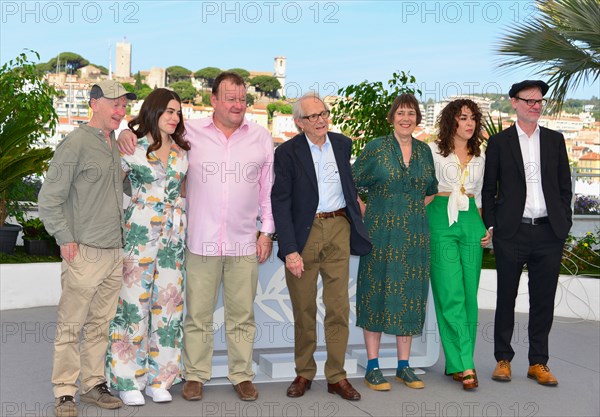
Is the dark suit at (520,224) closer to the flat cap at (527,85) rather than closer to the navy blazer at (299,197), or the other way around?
the flat cap at (527,85)

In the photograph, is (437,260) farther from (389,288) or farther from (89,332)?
(89,332)

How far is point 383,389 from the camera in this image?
15.3 feet

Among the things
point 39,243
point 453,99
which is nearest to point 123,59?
point 39,243

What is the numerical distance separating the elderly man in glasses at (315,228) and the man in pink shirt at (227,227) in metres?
0.13

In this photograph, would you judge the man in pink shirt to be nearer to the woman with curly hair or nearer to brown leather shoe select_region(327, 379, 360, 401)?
brown leather shoe select_region(327, 379, 360, 401)

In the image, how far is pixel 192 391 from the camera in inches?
172

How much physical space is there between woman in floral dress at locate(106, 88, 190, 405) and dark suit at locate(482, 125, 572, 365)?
1.97 metres

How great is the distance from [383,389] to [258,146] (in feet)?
5.21

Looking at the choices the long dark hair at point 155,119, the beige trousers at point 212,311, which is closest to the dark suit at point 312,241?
the beige trousers at point 212,311

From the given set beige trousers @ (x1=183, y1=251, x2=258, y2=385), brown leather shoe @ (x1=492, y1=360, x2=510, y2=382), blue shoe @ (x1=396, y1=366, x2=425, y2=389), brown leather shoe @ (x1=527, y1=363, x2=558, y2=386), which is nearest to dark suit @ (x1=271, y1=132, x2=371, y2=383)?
beige trousers @ (x1=183, y1=251, x2=258, y2=385)

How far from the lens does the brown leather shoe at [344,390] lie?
446cm

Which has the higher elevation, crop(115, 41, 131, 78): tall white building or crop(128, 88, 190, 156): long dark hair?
crop(115, 41, 131, 78): tall white building

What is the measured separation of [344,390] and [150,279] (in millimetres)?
1253

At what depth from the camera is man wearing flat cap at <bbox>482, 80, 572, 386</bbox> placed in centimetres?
493
